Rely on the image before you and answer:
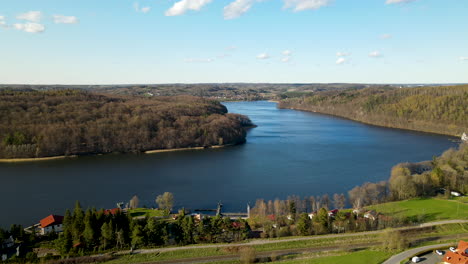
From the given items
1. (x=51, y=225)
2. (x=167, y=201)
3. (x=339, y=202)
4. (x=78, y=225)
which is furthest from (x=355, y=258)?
(x=51, y=225)

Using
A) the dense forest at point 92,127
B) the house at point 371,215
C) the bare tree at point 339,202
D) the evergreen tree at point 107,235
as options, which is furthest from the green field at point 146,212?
the dense forest at point 92,127

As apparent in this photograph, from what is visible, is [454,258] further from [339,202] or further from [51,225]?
[51,225]

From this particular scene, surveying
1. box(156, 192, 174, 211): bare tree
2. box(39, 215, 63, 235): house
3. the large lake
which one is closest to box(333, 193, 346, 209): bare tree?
the large lake

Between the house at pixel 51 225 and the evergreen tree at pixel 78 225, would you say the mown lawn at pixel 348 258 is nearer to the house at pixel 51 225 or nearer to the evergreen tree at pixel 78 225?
the evergreen tree at pixel 78 225

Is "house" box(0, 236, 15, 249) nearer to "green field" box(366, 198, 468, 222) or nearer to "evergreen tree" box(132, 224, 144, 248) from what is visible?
"evergreen tree" box(132, 224, 144, 248)

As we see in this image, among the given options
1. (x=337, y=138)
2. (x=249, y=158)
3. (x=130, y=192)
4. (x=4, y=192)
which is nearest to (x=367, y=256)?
(x=130, y=192)

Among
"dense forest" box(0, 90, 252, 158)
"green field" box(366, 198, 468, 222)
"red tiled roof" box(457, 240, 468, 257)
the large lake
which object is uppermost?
"dense forest" box(0, 90, 252, 158)
